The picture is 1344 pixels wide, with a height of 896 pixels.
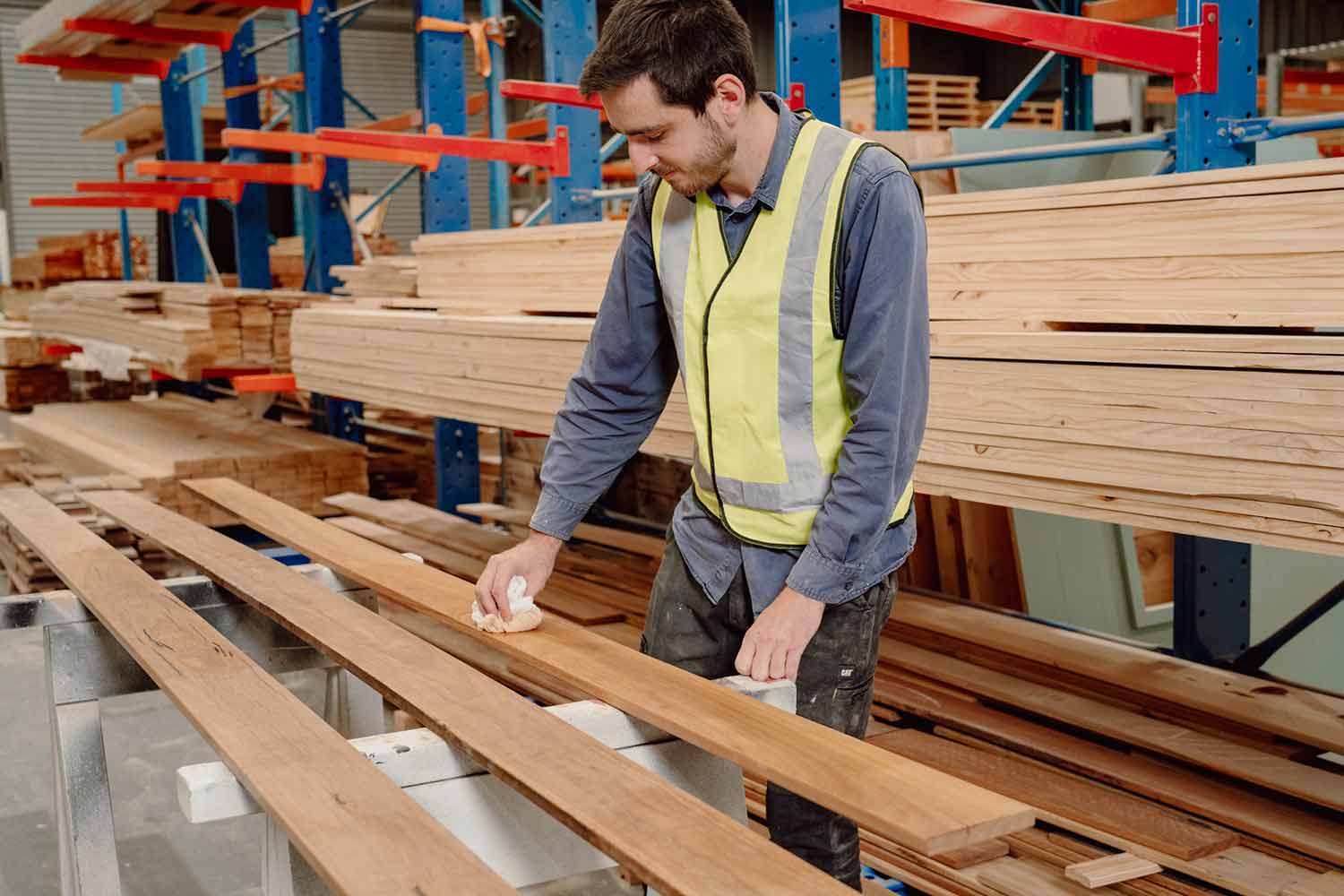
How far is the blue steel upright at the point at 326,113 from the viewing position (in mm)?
7730

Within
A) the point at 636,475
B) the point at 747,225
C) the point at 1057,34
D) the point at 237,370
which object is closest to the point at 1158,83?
the point at 636,475

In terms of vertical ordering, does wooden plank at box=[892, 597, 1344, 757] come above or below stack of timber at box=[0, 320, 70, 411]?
below

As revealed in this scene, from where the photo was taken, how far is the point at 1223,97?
3436 mm

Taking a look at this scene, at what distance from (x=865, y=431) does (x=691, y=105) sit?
1.94ft

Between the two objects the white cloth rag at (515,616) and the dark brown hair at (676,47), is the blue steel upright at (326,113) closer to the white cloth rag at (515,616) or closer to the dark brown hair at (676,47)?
the white cloth rag at (515,616)

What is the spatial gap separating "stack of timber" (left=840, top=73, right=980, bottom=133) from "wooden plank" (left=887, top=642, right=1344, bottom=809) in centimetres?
815

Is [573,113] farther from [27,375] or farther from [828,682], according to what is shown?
[27,375]

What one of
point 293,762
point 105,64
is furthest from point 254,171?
point 293,762

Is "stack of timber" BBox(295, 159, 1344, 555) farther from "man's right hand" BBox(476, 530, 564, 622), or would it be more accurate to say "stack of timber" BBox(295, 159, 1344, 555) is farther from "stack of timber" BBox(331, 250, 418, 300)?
"stack of timber" BBox(331, 250, 418, 300)

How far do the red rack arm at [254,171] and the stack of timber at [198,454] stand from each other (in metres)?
1.51

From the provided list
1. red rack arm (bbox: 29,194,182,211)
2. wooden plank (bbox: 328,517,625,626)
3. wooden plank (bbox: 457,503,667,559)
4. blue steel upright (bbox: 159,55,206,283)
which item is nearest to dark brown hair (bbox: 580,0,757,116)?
wooden plank (bbox: 328,517,625,626)

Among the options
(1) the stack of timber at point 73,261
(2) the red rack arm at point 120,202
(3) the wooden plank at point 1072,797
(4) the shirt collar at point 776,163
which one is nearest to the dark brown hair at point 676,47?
(4) the shirt collar at point 776,163

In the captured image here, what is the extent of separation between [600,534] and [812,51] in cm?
257

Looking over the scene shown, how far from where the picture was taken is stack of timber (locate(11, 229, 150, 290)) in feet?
45.2
